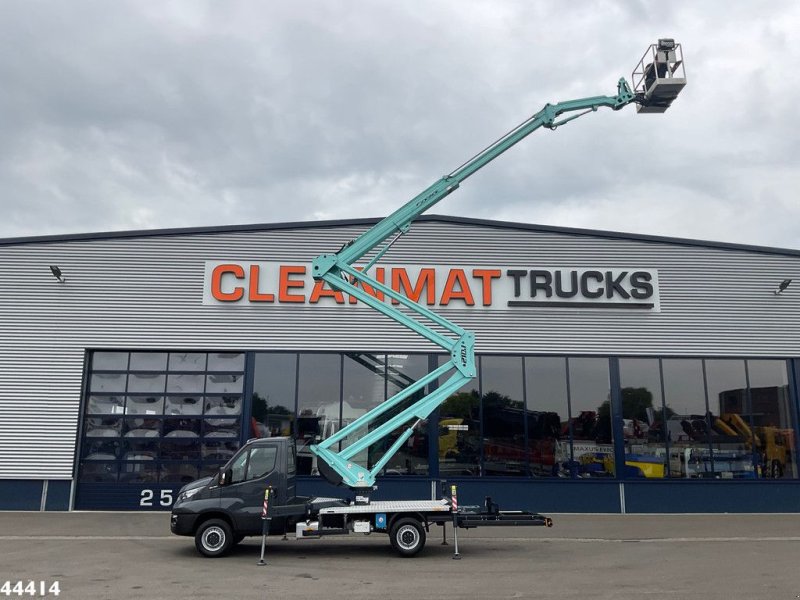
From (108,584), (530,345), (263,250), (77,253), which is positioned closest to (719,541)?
(530,345)

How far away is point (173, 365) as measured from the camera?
1880cm

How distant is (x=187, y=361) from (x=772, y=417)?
16.8 meters

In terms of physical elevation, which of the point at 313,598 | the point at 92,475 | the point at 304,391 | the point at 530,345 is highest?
the point at 530,345

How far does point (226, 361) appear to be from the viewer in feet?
61.8

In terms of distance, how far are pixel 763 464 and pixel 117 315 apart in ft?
61.6

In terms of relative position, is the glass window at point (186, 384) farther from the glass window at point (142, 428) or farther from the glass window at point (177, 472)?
the glass window at point (177, 472)

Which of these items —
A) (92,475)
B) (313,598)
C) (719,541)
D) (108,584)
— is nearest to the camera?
(313,598)

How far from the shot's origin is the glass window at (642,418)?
18.6 m

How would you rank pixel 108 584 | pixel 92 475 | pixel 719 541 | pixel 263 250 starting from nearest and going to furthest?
1. pixel 108 584
2. pixel 719 541
3. pixel 92 475
4. pixel 263 250

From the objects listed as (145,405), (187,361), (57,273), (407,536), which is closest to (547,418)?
(407,536)

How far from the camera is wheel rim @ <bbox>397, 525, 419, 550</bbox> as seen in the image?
38.7 feet

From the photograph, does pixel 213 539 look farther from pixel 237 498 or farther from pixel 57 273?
pixel 57 273

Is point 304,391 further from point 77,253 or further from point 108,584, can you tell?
point 108,584

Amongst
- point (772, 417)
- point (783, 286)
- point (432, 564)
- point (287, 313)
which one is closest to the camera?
point (432, 564)
